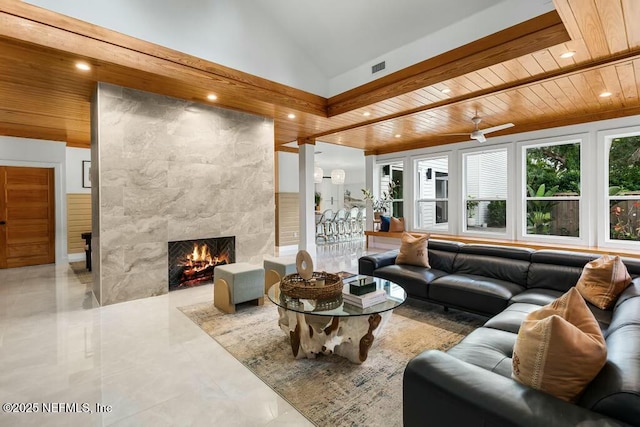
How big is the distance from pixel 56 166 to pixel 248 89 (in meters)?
5.09

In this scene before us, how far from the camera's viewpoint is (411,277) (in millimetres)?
3723

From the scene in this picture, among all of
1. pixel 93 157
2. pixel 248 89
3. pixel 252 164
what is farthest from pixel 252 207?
pixel 93 157

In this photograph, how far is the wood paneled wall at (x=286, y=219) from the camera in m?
8.22

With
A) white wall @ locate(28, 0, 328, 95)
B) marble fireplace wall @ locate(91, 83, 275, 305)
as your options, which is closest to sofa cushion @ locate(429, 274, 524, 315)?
marble fireplace wall @ locate(91, 83, 275, 305)

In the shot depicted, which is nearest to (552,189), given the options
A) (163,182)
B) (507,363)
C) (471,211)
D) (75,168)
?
(471,211)

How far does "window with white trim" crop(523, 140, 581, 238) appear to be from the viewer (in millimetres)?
5547

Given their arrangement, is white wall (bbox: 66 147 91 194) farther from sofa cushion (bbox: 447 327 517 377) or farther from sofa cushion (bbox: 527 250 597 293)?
sofa cushion (bbox: 527 250 597 293)

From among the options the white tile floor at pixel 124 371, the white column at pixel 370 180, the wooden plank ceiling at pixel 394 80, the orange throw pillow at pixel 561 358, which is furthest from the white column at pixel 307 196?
the orange throw pillow at pixel 561 358

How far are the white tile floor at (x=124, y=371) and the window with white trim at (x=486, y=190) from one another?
5.93 meters

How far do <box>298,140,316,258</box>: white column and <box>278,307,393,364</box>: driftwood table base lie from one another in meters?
4.16

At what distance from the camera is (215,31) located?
402 cm

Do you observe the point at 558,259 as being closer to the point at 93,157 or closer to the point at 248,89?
the point at 248,89

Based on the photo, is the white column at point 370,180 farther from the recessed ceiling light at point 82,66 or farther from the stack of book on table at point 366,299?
the recessed ceiling light at point 82,66

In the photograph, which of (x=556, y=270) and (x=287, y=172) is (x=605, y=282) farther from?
(x=287, y=172)
